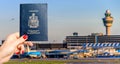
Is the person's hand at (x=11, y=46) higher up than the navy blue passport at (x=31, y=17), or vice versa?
the navy blue passport at (x=31, y=17)

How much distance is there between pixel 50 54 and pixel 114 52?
27503mm

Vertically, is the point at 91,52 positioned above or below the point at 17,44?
below

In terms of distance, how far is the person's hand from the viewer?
3.17 meters

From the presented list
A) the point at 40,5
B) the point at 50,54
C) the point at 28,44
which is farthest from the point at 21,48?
the point at 50,54

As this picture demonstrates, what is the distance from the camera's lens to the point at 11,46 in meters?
3.19

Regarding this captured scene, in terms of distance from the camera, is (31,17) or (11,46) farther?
(31,17)

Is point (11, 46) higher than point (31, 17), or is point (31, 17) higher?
point (31, 17)

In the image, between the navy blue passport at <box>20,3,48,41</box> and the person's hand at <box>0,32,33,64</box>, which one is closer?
the person's hand at <box>0,32,33,64</box>

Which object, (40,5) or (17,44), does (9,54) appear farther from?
(40,5)

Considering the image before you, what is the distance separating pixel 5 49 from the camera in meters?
3.17

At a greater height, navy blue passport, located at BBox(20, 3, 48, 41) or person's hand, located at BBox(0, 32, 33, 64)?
navy blue passport, located at BBox(20, 3, 48, 41)

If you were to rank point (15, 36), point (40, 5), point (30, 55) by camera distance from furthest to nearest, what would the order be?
point (30, 55)
point (40, 5)
point (15, 36)

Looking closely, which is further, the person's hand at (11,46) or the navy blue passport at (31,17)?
the navy blue passport at (31,17)

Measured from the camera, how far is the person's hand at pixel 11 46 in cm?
317
